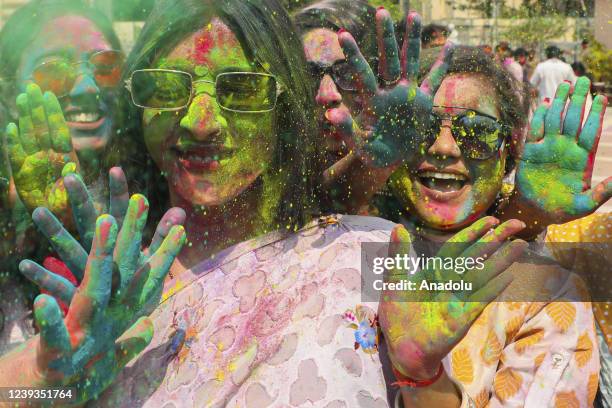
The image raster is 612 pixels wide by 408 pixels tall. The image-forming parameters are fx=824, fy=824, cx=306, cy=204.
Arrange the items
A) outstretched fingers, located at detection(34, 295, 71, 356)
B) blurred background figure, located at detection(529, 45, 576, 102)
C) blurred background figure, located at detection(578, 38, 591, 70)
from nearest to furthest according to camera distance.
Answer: outstretched fingers, located at detection(34, 295, 71, 356)
blurred background figure, located at detection(529, 45, 576, 102)
blurred background figure, located at detection(578, 38, 591, 70)

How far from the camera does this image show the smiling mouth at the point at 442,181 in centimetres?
250

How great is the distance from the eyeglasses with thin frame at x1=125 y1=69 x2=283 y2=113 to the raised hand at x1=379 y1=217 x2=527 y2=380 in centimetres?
63

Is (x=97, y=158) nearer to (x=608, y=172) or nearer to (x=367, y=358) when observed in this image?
(x=367, y=358)

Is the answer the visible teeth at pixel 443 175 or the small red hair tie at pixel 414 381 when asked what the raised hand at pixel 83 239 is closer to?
the small red hair tie at pixel 414 381

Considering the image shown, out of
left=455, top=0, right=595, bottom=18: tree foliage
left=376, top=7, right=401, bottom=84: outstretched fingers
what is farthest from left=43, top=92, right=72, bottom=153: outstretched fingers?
left=455, top=0, right=595, bottom=18: tree foliage

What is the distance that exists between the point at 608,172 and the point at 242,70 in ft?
8.18

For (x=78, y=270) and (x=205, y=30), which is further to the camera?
(x=205, y=30)

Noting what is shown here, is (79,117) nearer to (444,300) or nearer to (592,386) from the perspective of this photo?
(444,300)

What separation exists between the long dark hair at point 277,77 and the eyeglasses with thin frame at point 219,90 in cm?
4

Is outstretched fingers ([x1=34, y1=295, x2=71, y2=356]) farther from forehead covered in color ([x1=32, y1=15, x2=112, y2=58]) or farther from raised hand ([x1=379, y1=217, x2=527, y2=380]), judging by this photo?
forehead covered in color ([x1=32, y1=15, x2=112, y2=58])

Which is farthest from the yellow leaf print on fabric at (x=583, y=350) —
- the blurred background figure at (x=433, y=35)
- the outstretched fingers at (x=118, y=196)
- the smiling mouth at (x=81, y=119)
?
the blurred background figure at (x=433, y=35)

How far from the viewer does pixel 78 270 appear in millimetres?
1697

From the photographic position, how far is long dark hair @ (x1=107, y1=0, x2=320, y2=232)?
2090mm

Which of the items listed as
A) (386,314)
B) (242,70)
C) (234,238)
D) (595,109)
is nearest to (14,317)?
(234,238)
